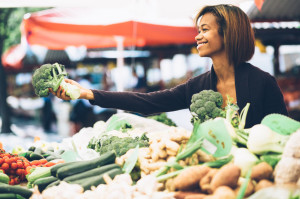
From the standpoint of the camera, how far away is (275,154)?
6.35ft

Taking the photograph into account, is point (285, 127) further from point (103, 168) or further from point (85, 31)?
point (85, 31)

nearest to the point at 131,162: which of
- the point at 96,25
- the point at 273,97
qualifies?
the point at 273,97

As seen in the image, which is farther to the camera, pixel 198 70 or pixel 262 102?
pixel 198 70

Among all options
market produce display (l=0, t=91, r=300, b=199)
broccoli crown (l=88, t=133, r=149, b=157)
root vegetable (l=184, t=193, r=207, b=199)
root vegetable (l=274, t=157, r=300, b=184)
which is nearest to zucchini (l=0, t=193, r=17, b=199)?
market produce display (l=0, t=91, r=300, b=199)

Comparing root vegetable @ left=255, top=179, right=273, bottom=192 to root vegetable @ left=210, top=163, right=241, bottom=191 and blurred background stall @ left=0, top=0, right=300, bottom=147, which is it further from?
blurred background stall @ left=0, top=0, right=300, bottom=147

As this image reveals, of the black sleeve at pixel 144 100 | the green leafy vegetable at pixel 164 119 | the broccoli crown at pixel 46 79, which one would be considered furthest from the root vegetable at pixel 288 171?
the green leafy vegetable at pixel 164 119

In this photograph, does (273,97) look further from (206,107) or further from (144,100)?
(144,100)

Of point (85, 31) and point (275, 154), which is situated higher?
point (85, 31)

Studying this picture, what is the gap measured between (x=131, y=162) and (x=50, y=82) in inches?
38.7

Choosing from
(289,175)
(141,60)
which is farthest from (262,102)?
(141,60)

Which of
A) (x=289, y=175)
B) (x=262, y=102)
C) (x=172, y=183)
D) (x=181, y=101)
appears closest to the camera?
(x=289, y=175)

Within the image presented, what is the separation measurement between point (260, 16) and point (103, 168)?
7.71m

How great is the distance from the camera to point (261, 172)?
173cm

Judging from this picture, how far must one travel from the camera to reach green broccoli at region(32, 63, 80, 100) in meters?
2.57
